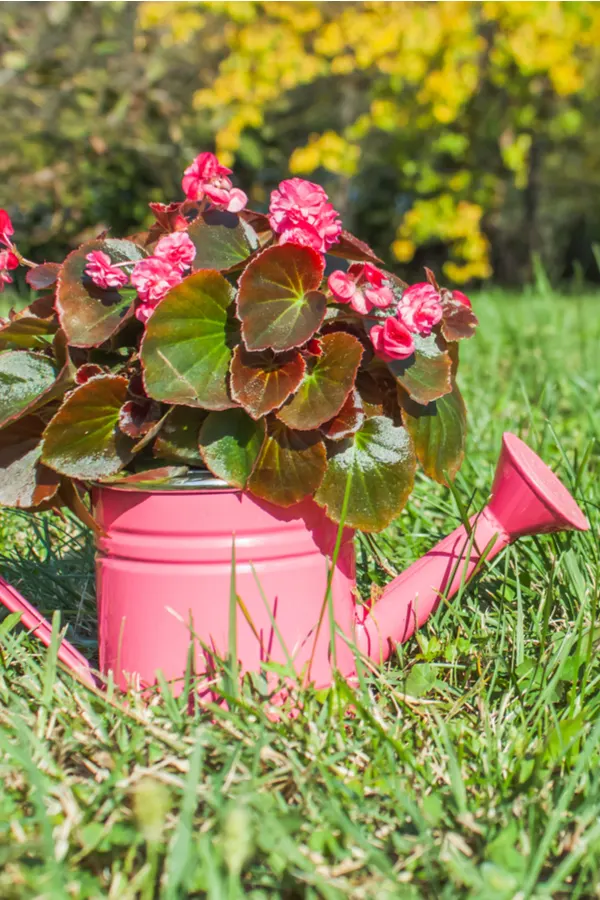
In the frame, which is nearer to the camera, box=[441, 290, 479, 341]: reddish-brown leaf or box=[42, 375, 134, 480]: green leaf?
box=[42, 375, 134, 480]: green leaf

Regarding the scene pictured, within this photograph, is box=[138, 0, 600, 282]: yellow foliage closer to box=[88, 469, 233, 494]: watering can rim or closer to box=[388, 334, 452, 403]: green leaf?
box=[388, 334, 452, 403]: green leaf

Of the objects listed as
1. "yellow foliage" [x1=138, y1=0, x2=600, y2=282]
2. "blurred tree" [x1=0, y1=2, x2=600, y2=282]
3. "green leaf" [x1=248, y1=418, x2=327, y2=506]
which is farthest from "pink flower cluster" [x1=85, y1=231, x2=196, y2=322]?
"yellow foliage" [x1=138, y1=0, x2=600, y2=282]

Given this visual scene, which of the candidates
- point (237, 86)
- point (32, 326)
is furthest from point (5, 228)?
point (237, 86)

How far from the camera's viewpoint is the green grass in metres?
0.82

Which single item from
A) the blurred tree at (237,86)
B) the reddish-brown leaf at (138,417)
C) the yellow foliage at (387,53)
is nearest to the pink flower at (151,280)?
the reddish-brown leaf at (138,417)

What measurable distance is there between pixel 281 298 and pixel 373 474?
25cm

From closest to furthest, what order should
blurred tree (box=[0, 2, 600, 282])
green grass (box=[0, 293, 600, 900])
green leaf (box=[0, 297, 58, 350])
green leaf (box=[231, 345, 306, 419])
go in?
green grass (box=[0, 293, 600, 900]) < green leaf (box=[231, 345, 306, 419]) < green leaf (box=[0, 297, 58, 350]) < blurred tree (box=[0, 2, 600, 282])

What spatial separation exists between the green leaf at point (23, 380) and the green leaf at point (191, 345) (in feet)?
0.44

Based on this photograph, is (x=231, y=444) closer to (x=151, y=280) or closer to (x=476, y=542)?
(x=151, y=280)

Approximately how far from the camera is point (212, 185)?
1124mm

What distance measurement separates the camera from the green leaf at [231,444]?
1057 mm

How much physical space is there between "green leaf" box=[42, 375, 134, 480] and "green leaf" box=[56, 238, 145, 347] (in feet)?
0.19

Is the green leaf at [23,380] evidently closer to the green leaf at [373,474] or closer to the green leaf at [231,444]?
the green leaf at [231,444]

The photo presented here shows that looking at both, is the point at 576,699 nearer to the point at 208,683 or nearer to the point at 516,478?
the point at 516,478
